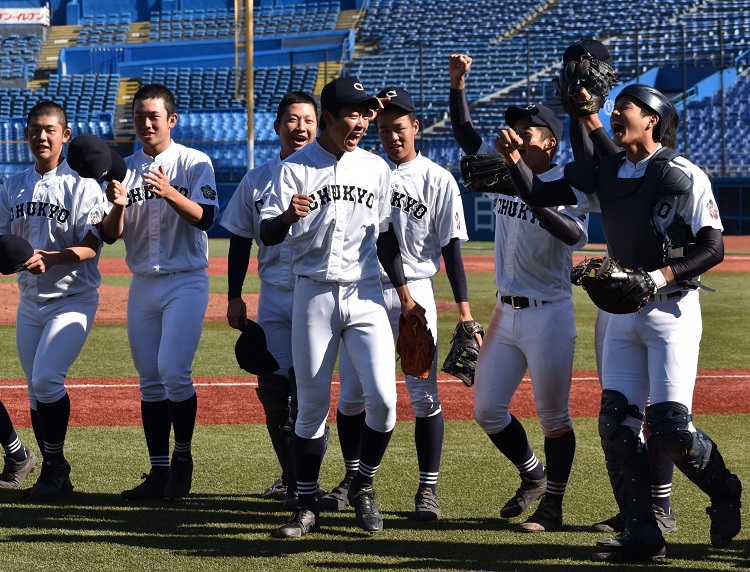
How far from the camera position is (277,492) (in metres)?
5.45

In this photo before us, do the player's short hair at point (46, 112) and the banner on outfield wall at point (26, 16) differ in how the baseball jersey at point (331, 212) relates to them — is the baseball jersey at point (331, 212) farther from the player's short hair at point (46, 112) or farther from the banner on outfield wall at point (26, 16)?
the banner on outfield wall at point (26, 16)

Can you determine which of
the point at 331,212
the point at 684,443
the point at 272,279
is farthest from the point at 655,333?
the point at 272,279

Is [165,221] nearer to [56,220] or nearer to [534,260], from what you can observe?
[56,220]

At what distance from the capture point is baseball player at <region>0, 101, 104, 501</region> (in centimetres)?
542

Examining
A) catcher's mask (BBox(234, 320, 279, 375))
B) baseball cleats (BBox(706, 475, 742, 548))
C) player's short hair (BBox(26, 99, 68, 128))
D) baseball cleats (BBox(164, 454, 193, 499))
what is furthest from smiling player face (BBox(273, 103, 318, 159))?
baseball cleats (BBox(706, 475, 742, 548))

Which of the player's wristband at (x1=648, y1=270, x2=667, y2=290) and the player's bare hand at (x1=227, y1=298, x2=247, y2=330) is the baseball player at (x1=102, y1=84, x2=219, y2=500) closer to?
the player's bare hand at (x1=227, y1=298, x2=247, y2=330)

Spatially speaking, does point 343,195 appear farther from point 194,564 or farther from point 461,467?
point 461,467

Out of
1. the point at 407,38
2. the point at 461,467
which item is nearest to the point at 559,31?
the point at 407,38

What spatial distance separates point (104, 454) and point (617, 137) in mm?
3717

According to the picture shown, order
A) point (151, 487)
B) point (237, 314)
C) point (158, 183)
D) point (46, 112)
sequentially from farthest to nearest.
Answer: point (46, 112) < point (151, 487) < point (237, 314) < point (158, 183)

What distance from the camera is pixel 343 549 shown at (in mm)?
4488

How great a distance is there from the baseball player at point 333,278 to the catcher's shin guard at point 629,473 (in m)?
1.04

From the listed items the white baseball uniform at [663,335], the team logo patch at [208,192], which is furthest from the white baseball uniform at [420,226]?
the white baseball uniform at [663,335]

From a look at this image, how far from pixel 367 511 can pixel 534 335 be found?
1.12 m
